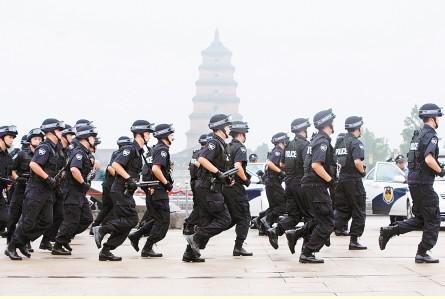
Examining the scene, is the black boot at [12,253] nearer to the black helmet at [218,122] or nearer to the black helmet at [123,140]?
the black helmet at [218,122]

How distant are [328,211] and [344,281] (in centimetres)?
215

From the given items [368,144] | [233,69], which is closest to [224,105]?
[233,69]

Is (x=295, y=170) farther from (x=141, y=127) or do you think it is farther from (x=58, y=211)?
(x=58, y=211)

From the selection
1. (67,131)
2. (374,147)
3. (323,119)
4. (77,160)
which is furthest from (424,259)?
(374,147)

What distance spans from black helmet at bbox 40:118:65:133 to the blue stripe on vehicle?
908cm

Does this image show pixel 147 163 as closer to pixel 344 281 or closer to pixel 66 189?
pixel 66 189

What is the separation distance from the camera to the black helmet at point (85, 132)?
46.0 ft

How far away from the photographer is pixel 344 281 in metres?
10.4

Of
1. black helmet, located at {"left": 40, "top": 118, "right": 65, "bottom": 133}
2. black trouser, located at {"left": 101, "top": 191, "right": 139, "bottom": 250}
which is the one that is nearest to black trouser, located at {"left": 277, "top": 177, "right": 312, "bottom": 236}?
black trouser, located at {"left": 101, "top": 191, "right": 139, "bottom": 250}

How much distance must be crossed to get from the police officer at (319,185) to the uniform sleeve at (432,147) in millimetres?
1153

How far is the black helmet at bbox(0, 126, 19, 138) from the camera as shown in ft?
47.8

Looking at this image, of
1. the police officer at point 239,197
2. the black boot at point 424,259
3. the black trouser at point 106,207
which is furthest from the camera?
the black trouser at point 106,207

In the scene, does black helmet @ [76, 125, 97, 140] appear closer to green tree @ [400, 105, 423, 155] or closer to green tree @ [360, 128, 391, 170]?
green tree @ [400, 105, 423, 155]

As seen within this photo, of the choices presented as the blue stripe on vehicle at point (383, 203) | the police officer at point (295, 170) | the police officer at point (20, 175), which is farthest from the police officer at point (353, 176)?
the blue stripe on vehicle at point (383, 203)
